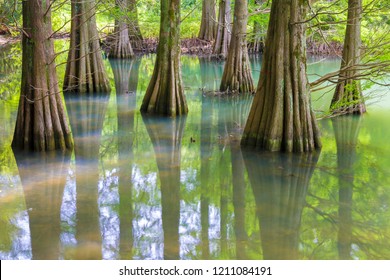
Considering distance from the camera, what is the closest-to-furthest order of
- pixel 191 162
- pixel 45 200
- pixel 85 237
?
pixel 85 237 < pixel 45 200 < pixel 191 162

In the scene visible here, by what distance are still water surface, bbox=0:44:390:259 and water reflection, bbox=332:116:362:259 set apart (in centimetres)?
2

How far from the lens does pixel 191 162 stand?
8.44 meters

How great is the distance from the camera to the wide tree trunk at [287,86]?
862cm

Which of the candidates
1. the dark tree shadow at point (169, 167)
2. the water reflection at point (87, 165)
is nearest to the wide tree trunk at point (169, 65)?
the dark tree shadow at point (169, 167)

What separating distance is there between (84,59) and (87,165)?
703cm

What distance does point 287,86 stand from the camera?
8.65 meters

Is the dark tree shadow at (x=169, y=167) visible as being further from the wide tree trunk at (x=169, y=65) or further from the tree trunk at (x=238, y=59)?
the tree trunk at (x=238, y=59)

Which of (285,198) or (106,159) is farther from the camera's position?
(106,159)

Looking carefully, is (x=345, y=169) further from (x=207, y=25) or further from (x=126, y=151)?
(x=207, y=25)

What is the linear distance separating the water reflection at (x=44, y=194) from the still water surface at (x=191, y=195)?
1 cm

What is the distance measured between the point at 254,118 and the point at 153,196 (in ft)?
9.49

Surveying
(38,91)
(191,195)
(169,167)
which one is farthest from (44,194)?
(38,91)

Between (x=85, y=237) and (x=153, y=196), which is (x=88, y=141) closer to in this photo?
(x=153, y=196)
